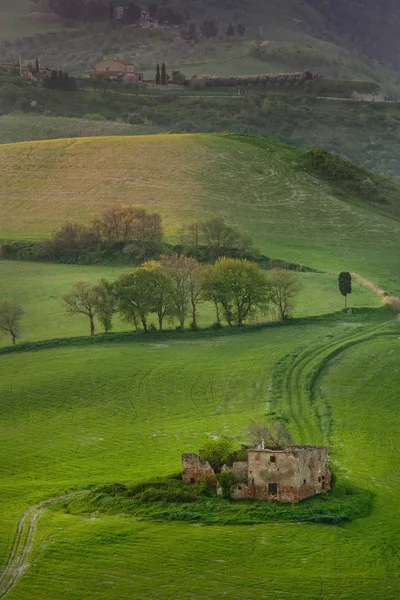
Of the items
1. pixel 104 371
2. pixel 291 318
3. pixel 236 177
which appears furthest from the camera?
pixel 236 177

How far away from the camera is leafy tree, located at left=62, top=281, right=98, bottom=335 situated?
91.4m

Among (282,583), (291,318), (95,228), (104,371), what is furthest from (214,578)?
(95,228)

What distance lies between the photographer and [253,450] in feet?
181

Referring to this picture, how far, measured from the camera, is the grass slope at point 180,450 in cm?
4812

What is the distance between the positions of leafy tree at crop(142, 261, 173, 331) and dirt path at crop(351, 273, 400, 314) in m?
16.8

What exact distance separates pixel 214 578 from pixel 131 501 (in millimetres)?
8313

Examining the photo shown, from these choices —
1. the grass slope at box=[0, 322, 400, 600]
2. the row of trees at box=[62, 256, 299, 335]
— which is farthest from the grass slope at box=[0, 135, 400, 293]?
the grass slope at box=[0, 322, 400, 600]

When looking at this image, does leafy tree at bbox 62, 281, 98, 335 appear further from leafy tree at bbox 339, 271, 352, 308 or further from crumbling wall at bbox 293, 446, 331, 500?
crumbling wall at bbox 293, 446, 331, 500

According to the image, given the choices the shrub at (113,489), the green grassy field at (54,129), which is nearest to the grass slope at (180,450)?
the shrub at (113,489)

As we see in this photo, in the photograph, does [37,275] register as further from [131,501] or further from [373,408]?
[131,501]

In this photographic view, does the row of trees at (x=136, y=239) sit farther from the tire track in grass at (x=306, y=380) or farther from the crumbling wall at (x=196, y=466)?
the crumbling wall at (x=196, y=466)

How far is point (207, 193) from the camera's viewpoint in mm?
137000

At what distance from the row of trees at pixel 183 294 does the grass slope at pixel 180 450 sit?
3.63 meters

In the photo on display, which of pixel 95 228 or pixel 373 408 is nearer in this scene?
pixel 373 408
